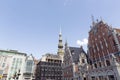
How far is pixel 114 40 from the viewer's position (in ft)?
74.4

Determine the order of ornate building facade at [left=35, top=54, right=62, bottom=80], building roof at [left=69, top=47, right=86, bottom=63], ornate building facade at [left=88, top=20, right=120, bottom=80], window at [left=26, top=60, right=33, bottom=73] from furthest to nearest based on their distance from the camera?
ornate building facade at [left=35, top=54, right=62, bottom=80], window at [left=26, top=60, right=33, bottom=73], building roof at [left=69, top=47, right=86, bottom=63], ornate building facade at [left=88, top=20, right=120, bottom=80]

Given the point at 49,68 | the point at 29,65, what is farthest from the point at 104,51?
the point at 49,68

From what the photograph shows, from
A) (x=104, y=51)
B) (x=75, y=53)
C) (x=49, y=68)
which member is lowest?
(x=49, y=68)

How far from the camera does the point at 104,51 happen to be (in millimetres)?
25344

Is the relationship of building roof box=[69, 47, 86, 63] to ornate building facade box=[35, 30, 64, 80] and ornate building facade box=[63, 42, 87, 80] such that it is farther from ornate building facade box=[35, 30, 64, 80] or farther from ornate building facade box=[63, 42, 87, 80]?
ornate building facade box=[35, 30, 64, 80]

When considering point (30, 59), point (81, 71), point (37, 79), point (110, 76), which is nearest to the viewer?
point (110, 76)

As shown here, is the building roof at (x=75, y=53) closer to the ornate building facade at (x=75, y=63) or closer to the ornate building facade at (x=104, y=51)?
the ornate building facade at (x=75, y=63)

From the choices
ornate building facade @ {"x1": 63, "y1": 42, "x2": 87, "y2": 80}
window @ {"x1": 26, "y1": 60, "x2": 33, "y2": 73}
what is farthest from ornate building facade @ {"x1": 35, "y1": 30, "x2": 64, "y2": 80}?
ornate building facade @ {"x1": 63, "y1": 42, "x2": 87, "y2": 80}

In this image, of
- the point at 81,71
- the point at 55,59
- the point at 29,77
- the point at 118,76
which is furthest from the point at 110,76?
the point at 55,59

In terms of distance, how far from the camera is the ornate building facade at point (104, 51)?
2031 centimetres

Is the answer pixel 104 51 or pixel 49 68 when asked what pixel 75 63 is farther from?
pixel 49 68

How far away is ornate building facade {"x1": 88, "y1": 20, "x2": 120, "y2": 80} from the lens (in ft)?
66.6

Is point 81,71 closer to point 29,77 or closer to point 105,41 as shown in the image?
point 105,41

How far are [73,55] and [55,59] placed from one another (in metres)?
25.1
